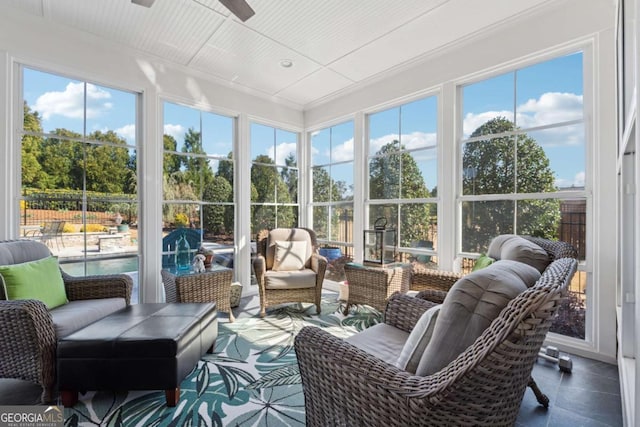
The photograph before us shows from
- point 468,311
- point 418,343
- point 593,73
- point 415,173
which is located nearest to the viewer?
point 468,311

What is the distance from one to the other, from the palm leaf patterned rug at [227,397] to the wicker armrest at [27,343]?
0.94 ft

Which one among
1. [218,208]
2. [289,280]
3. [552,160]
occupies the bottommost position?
[289,280]

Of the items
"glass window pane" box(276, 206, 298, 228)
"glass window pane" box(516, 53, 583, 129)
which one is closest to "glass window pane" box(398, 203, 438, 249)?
"glass window pane" box(516, 53, 583, 129)

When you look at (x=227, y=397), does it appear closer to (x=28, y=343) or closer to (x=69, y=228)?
(x=28, y=343)

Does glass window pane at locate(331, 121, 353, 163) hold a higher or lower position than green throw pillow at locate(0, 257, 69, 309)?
higher

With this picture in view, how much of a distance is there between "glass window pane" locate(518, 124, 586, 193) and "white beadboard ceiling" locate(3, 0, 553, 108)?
1133 mm

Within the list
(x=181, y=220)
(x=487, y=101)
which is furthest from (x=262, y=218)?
(x=487, y=101)

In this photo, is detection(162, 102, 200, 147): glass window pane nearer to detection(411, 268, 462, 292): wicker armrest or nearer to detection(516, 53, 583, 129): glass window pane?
detection(411, 268, 462, 292): wicker armrest

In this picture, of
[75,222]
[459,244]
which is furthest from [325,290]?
[75,222]

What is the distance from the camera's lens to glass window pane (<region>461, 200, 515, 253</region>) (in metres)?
2.95

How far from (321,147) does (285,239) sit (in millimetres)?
1814

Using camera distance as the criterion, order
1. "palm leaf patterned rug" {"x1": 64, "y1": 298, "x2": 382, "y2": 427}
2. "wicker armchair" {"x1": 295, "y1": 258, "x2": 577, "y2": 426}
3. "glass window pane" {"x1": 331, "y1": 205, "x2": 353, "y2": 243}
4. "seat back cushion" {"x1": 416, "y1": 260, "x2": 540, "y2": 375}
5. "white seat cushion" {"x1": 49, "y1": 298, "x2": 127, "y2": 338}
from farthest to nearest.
A: "glass window pane" {"x1": 331, "y1": 205, "x2": 353, "y2": 243} → "white seat cushion" {"x1": 49, "y1": 298, "x2": 127, "y2": 338} → "palm leaf patterned rug" {"x1": 64, "y1": 298, "x2": 382, "y2": 427} → "seat back cushion" {"x1": 416, "y1": 260, "x2": 540, "y2": 375} → "wicker armchair" {"x1": 295, "y1": 258, "x2": 577, "y2": 426}

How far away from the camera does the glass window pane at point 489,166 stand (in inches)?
116

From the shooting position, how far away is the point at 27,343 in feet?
5.93
